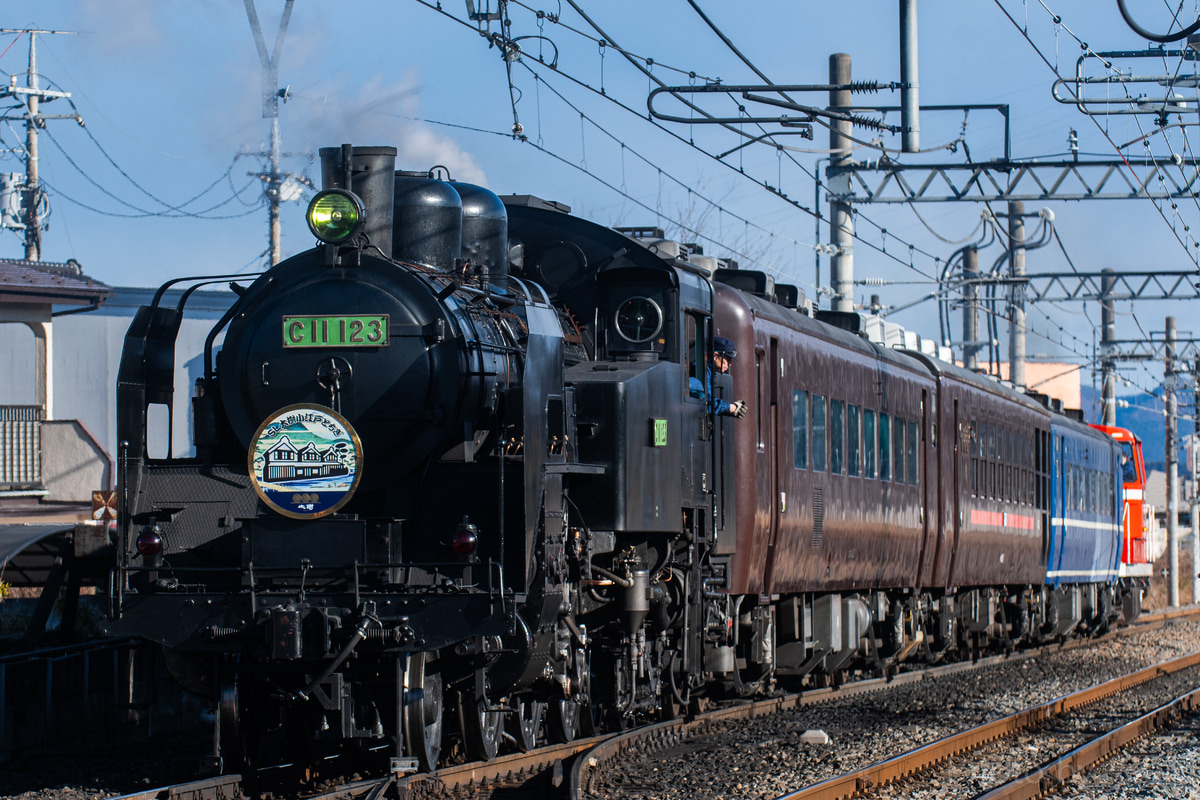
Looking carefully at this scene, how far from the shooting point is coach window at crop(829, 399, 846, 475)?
551 inches

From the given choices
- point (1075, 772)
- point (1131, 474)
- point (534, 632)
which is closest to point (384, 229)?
point (534, 632)

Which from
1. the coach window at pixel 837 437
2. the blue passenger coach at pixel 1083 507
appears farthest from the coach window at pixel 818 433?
the blue passenger coach at pixel 1083 507

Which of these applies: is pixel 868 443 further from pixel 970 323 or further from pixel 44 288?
pixel 970 323

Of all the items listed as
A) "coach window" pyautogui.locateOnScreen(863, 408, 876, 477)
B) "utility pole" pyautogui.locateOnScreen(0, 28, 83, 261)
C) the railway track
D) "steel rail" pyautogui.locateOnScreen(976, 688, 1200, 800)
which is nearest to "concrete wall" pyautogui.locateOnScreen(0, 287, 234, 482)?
"utility pole" pyautogui.locateOnScreen(0, 28, 83, 261)

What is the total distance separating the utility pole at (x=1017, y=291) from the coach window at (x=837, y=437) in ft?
47.8

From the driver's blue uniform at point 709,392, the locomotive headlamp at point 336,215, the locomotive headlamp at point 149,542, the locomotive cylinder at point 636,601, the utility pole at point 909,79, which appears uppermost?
the utility pole at point 909,79

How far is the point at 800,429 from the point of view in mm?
13250

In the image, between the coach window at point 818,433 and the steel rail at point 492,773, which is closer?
the steel rail at point 492,773

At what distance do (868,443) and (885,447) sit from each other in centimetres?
55

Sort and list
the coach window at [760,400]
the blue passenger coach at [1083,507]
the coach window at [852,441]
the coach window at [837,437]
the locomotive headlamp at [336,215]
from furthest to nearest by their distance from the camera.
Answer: the blue passenger coach at [1083,507], the coach window at [852,441], the coach window at [837,437], the coach window at [760,400], the locomotive headlamp at [336,215]

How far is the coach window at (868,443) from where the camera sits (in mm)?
14852

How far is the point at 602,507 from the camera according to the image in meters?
9.51

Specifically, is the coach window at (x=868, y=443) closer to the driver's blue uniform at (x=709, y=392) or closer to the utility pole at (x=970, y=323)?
the driver's blue uniform at (x=709, y=392)

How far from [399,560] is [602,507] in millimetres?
1472
